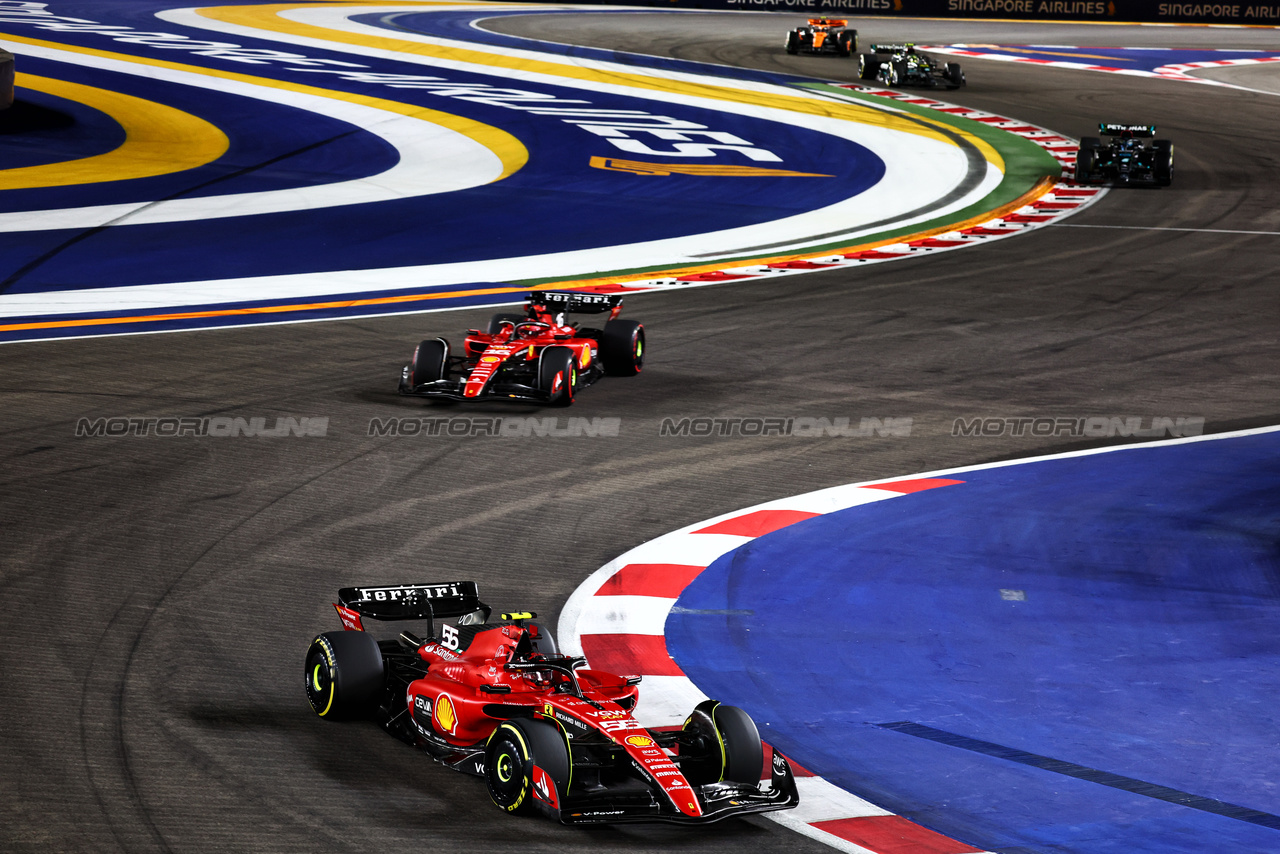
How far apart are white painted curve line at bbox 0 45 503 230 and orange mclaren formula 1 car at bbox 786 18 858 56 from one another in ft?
43.3

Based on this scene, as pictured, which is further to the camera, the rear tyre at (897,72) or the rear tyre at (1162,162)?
the rear tyre at (897,72)

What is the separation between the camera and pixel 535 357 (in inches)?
487

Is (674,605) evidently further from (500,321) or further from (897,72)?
(897,72)

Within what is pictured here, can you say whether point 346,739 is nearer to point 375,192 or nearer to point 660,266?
point 660,266

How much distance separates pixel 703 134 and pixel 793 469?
1604 cm

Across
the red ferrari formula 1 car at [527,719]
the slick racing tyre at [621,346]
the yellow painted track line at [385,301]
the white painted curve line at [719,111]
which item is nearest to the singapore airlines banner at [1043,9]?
the white painted curve line at [719,111]

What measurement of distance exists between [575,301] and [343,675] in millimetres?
6721

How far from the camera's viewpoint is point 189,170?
880 inches

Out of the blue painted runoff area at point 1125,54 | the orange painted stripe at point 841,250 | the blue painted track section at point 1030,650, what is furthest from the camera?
the blue painted runoff area at point 1125,54

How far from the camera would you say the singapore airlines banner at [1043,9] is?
4588cm

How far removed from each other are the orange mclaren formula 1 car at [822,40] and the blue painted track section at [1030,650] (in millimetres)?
27499

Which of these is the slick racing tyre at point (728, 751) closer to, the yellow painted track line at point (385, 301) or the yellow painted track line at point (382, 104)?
the yellow painted track line at point (385, 301)

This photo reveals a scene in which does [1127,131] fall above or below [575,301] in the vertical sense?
above

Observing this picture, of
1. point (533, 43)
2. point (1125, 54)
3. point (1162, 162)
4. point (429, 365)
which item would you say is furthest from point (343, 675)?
point (1125, 54)
